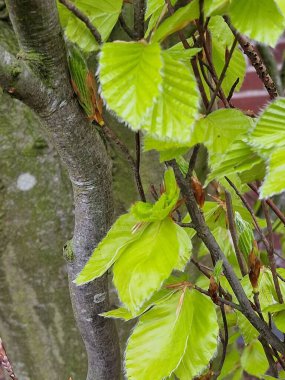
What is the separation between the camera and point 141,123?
0.25 metres

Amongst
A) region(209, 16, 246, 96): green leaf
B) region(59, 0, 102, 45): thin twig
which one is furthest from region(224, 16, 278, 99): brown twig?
region(59, 0, 102, 45): thin twig

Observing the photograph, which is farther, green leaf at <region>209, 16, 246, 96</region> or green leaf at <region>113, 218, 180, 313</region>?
green leaf at <region>209, 16, 246, 96</region>

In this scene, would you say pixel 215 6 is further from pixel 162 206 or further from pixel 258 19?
pixel 162 206

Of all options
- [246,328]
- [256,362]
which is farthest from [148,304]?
[256,362]

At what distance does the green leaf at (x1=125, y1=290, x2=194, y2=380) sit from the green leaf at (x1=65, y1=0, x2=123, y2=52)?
226mm

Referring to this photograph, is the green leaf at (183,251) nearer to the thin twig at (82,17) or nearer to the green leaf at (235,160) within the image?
the green leaf at (235,160)

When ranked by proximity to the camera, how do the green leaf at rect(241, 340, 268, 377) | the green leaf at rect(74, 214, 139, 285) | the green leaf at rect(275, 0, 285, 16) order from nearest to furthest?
the green leaf at rect(275, 0, 285, 16) < the green leaf at rect(74, 214, 139, 285) < the green leaf at rect(241, 340, 268, 377)

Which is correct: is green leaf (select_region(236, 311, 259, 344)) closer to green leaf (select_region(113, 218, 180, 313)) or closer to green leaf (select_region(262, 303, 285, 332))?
green leaf (select_region(262, 303, 285, 332))

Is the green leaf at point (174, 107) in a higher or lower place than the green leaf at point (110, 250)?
higher

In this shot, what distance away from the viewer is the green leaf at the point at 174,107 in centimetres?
26

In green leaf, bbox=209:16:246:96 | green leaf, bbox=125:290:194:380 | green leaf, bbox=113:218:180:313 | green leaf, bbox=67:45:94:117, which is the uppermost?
green leaf, bbox=67:45:94:117

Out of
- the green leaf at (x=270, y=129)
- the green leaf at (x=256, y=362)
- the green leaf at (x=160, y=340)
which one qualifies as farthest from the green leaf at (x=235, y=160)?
the green leaf at (x=256, y=362)

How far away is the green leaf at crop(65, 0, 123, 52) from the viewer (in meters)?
0.39

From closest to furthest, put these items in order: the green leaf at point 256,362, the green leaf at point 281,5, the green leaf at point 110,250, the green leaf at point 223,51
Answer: the green leaf at point 281,5 → the green leaf at point 110,250 → the green leaf at point 223,51 → the green leaf at point 256,362
